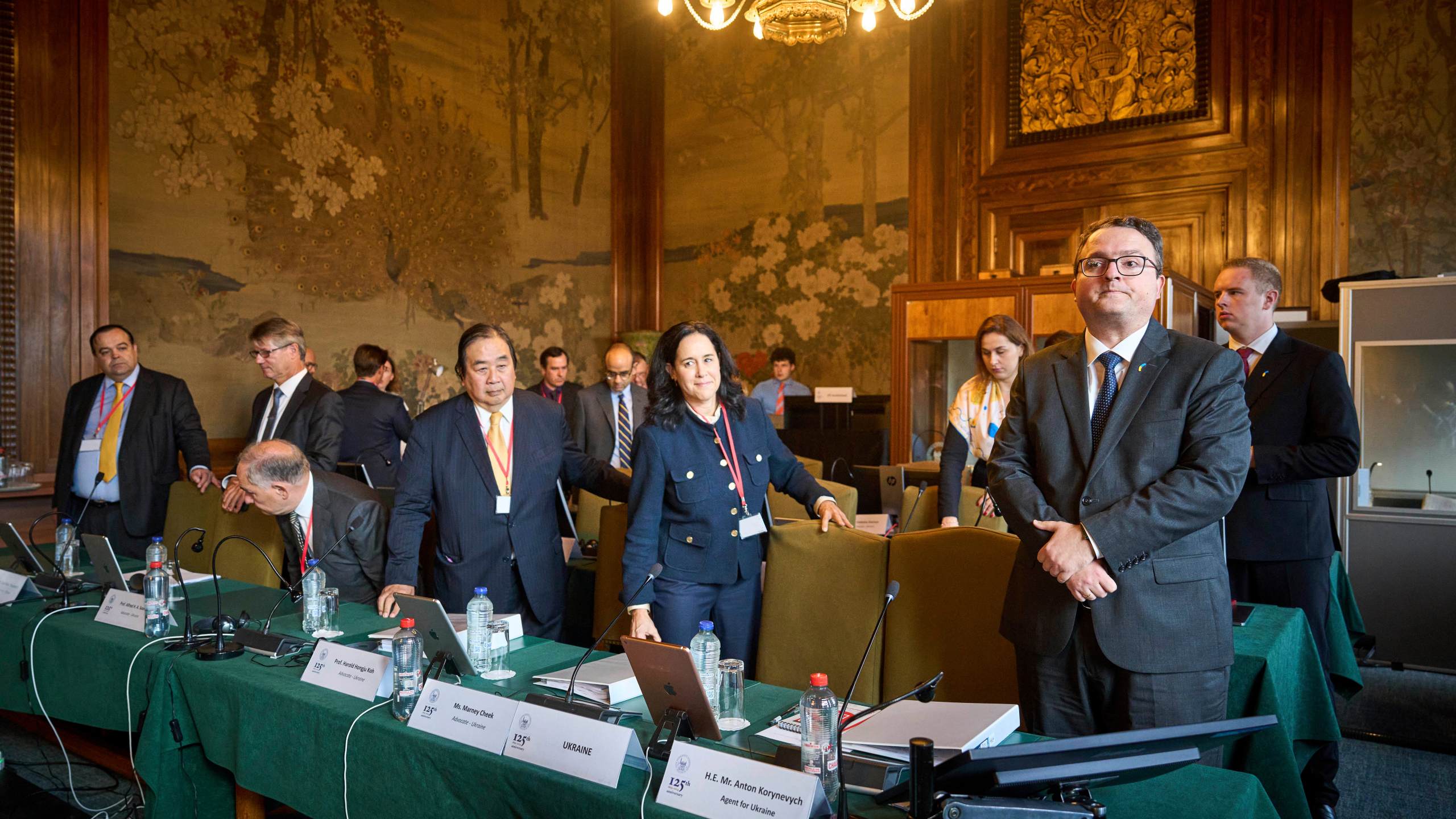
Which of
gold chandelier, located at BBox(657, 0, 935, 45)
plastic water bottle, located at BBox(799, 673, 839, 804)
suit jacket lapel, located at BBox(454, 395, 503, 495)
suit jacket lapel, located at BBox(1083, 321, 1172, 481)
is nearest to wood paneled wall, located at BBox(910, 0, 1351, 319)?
gold chandelier, located at BBox(657, 0, 935, 45)

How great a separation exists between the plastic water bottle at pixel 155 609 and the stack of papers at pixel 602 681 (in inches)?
47.1

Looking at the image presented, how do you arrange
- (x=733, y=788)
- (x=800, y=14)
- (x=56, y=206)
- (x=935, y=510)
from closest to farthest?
(x=733, y=788)
(x=935, y=510)
(x=800, y=14)
(x=56, y=206)

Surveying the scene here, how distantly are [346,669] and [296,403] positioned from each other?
2.49 metres

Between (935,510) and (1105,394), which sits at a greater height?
(1105,394)

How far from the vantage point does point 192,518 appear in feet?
13.5

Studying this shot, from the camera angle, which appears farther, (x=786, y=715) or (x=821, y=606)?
(x=821, y=606)

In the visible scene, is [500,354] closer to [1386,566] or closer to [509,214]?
[1386,566]

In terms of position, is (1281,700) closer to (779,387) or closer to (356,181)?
(779,387)

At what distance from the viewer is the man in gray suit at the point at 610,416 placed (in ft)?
20.6

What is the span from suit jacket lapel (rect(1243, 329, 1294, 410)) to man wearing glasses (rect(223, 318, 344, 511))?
366cm

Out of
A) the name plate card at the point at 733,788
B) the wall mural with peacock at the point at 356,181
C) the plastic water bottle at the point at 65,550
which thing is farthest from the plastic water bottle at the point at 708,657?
the wall mural with peacock at the point at 356,181

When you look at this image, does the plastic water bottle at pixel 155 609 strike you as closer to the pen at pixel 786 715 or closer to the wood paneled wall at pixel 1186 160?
the pen at pixel 786 715

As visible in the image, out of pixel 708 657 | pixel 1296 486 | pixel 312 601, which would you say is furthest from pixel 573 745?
pixel 1296 486

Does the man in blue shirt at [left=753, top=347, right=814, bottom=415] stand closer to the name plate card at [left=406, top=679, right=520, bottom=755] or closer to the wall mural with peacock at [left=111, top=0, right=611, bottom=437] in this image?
the wall mural with peacock at [left=111, top=0, right=611, bottom=437]
